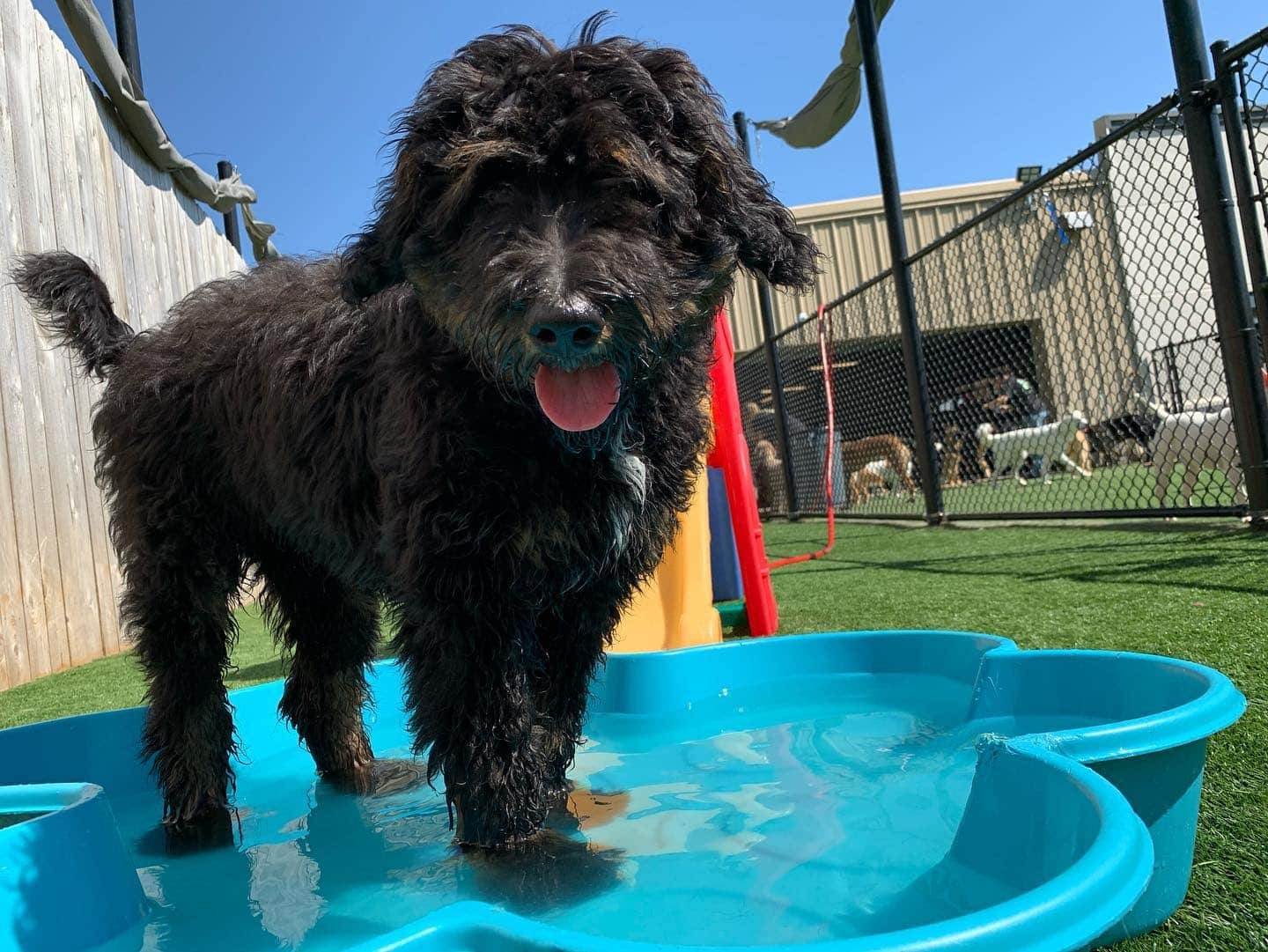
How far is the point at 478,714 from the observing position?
2143 millimetres

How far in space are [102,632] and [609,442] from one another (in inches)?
227

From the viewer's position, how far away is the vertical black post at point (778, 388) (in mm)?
11805

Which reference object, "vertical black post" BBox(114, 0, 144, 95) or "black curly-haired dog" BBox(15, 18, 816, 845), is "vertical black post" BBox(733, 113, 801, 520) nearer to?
"vertical black post" BBox(114, 0, 144, 95)

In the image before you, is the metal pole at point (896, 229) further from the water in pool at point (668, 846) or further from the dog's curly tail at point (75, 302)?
the dog's curly tail at point (75, 302)

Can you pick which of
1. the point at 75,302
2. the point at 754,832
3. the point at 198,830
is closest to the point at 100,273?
the point at 75,302

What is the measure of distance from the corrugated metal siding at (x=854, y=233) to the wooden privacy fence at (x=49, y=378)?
43.5ft

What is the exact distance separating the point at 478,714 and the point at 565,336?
90 centimetres

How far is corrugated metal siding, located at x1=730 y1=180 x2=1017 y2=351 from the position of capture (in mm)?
19344

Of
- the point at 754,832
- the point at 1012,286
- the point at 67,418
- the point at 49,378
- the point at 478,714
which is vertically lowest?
the point at 754,832

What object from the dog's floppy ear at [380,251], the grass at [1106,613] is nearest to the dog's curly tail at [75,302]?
the dog's floppy ear at [380,251]

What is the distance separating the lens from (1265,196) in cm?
519

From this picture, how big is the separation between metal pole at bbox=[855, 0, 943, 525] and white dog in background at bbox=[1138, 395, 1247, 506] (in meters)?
1.86

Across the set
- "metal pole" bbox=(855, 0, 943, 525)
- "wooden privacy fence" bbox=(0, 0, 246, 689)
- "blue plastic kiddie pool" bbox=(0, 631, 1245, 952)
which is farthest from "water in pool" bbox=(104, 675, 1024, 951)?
"metal pole" bbox=(855, 0, 943, 525)

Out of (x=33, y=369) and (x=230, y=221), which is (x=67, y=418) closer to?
(x=33, y=369)
